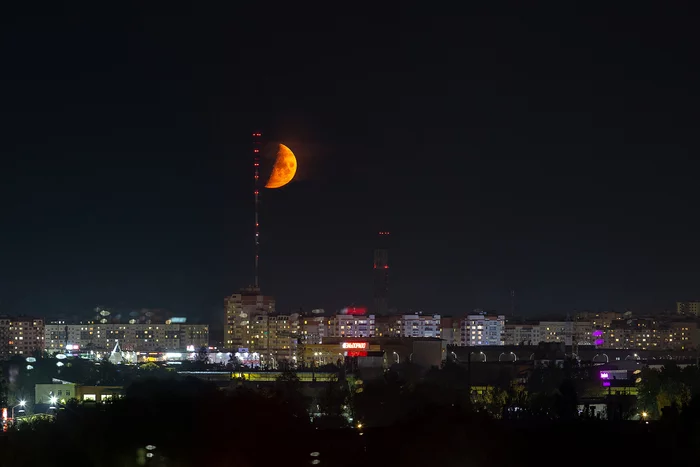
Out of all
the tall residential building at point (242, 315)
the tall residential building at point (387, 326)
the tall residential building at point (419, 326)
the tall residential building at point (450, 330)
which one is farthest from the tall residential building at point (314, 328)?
the tall residential building at point (450, 330)

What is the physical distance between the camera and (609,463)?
22.9 meters

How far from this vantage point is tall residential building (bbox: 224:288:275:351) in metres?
91.9

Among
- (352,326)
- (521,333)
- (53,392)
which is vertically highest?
(352,326)

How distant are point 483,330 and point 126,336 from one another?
88.6 feet

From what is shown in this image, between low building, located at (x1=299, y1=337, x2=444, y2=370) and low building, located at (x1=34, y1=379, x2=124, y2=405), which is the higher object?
low building, located at (x1=299, y1=337, x2=444, y2=370)

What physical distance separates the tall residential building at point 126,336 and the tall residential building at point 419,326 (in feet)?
60.3

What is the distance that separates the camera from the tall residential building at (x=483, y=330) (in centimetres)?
8914

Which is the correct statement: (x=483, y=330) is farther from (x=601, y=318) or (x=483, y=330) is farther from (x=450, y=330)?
(x=601, y=318)

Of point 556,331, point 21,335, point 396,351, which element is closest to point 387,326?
point 556,331

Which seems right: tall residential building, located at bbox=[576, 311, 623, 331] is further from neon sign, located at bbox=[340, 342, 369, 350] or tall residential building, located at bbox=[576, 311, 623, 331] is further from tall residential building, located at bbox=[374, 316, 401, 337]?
neon sign, located at bbox=[340, 342, 369, 350]

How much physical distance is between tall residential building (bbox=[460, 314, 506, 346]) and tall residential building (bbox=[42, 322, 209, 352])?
2029 cm

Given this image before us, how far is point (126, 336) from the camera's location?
98250 millimetres

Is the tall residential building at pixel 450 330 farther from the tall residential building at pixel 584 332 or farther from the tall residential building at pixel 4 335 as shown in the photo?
the tall residential building at pixel 4 335

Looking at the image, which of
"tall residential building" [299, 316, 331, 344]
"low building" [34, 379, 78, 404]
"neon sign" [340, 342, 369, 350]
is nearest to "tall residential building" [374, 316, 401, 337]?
"tall residential building" [299, 316, 331, 344]
